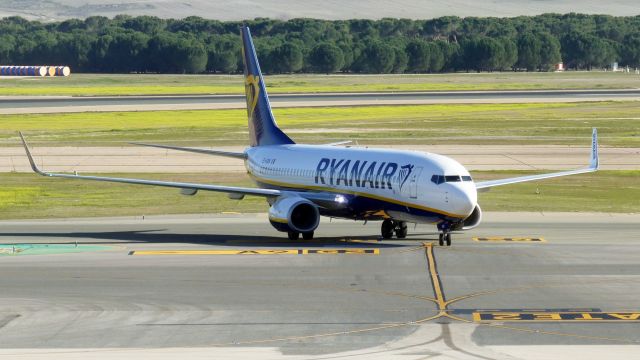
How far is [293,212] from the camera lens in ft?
166

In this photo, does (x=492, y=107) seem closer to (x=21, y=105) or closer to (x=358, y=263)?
(x=21, y=105)

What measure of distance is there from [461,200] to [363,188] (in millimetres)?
5554

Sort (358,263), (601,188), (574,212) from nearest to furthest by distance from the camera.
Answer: (358,263), (574,212), (601,188)

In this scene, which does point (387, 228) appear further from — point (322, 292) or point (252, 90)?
point (322, 292)

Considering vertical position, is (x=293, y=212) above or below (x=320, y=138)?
above

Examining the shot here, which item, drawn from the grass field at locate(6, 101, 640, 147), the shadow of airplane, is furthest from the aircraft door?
the grass field at locate(6, 101, 640, 147)

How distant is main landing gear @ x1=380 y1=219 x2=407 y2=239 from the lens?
2060 inches

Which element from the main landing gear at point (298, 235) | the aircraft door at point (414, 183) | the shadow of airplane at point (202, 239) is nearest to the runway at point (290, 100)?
the shadow of airplane at point (202, 239)

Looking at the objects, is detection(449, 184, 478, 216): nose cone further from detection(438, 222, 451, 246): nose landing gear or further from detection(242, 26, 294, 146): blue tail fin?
detection(242, 26, 294, 146): blue tail fin

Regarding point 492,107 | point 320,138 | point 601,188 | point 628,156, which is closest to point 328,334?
point 601,188

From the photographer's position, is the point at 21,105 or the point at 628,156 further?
the point at 21,105

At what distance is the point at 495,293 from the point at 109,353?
13834 millimetres

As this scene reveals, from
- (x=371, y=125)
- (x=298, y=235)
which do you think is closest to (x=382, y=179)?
(x=298, y=235)

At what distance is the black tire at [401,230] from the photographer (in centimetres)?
5234
